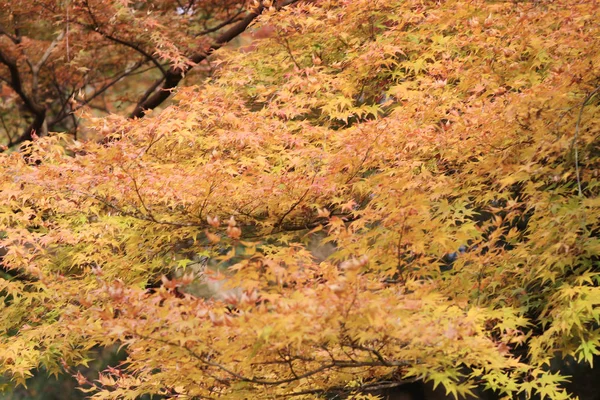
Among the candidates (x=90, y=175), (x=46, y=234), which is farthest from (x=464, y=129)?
(x=46, y=234)

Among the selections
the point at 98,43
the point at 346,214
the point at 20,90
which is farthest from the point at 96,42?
the point at 346,214

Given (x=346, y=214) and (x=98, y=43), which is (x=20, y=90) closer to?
(x=98, y=43)

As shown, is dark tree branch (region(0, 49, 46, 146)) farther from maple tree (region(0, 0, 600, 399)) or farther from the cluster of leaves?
maple tree (region(0, 0, 600, 399))

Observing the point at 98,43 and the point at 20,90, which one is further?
the point at 98,43

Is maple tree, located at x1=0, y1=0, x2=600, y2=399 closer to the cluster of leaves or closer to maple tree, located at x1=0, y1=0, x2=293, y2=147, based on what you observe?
maple tree, located at x1=0, y1=0, x2=293, y2=147

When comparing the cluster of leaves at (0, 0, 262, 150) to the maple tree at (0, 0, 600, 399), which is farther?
the cluster of leaves at (0, 0, 262, 150)

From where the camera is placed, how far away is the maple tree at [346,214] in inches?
143

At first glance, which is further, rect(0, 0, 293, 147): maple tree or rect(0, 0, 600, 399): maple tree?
rect(0, 0, 293, 147): maple tree

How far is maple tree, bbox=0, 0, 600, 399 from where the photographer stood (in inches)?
143

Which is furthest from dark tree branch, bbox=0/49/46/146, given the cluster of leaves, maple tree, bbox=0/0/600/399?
maple tree, bbox=0/0/600/399

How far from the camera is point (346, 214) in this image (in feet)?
20.2

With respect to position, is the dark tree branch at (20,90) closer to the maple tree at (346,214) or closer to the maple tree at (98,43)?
the maple tree at (98,43)

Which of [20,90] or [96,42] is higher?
[96,42]

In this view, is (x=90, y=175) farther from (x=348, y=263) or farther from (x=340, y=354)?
(x=348, y=263)
